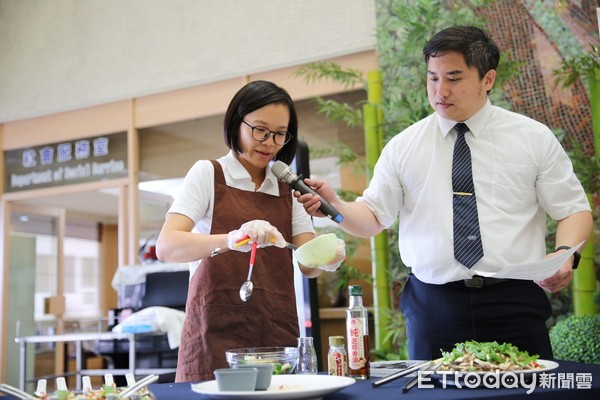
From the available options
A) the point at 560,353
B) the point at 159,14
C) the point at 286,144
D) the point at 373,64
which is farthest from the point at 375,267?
the point at 159,14

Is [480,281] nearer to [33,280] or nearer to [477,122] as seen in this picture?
[477,122]

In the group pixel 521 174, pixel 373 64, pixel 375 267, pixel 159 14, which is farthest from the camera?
A: pixel 159 14

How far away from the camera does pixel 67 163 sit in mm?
6551

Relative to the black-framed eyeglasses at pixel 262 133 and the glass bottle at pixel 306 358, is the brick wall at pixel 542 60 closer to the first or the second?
the black-framed eyeglasses at pixel 262 133

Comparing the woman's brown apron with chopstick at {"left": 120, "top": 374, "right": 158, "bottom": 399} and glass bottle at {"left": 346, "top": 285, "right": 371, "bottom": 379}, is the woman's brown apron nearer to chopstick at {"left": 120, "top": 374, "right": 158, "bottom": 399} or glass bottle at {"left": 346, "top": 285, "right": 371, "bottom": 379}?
glass bottle at {"left": 346, "top": 285, "right": 371, "bottom": 379}

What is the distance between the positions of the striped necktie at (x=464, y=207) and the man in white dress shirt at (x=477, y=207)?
17 mm

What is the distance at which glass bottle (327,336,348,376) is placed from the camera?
1444mm

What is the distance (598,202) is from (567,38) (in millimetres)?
1054

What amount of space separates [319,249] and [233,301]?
491mm

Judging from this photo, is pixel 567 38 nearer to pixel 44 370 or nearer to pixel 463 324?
pixel 463 324

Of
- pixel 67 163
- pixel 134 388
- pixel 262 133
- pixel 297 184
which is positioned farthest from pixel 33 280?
pixel 134 388

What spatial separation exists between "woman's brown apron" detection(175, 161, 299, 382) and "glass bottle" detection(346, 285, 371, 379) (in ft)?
1.66

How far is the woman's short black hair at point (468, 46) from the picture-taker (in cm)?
192

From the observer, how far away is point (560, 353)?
3.18 m
